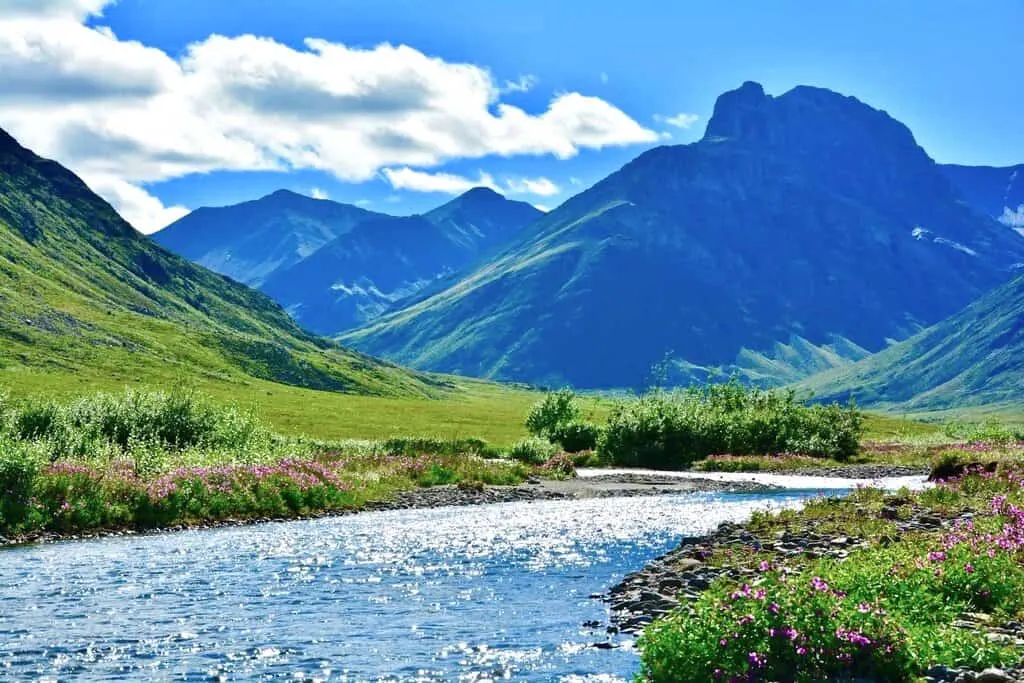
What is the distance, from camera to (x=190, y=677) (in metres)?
21.2

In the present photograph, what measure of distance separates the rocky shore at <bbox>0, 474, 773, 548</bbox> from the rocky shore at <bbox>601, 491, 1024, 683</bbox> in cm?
2434

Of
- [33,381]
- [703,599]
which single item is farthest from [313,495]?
[33,381]

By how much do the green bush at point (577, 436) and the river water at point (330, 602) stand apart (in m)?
50.4

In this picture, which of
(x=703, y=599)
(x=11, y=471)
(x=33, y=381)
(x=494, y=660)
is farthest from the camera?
(x=33, y=381)

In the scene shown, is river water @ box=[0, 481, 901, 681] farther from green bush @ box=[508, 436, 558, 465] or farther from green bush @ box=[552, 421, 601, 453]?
Answer: green bush @ box=[552, 421, 601, 453]

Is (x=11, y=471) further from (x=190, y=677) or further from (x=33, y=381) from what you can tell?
(x=33, y=381)

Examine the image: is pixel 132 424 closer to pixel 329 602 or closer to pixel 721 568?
pixel 329 602

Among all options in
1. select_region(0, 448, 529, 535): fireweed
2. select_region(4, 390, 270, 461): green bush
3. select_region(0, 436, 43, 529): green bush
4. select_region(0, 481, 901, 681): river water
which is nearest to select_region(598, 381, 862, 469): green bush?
select_region(0, 448, 529, 535): fireweed

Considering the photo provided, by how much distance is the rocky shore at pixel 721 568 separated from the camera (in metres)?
24.3

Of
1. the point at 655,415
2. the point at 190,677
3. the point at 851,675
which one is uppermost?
the point at 655,415

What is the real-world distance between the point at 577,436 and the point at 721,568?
235ft

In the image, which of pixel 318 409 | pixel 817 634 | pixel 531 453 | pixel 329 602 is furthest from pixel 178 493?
pixel 318 409

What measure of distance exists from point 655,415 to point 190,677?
74.4m

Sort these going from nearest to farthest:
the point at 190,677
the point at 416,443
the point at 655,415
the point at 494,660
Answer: the point at 190,677 < the point at 494,660 < the point at 416,443 < the point at 655,415
